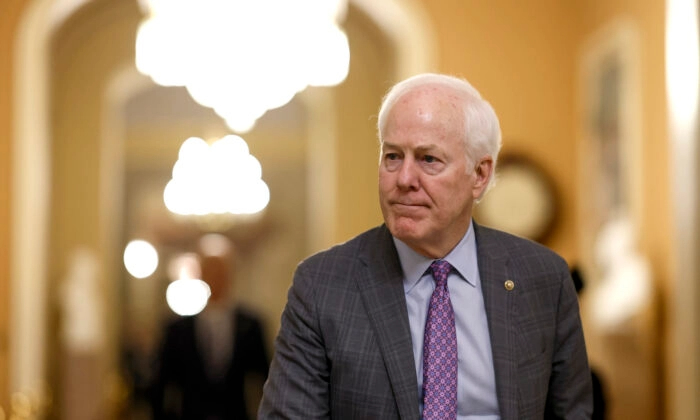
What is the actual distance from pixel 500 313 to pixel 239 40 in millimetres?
5279

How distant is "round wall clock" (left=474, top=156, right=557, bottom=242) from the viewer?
7.27m

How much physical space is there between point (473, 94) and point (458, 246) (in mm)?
407

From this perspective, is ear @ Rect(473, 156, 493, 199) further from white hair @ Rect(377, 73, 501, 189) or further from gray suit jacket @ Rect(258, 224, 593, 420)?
gray suit jacket @ Rect(258, 224, 593, 420)

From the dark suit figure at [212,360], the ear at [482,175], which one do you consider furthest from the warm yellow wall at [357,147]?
the ear at [482,175]

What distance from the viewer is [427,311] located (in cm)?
267

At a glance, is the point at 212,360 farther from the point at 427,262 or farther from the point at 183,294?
the point at 183,294

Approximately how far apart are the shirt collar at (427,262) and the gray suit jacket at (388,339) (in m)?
0.02

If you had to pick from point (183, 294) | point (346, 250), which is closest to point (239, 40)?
point (346, 250)

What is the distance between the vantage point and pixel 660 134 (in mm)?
5758

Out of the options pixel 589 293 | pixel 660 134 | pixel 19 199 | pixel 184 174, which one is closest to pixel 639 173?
pixel 660 134

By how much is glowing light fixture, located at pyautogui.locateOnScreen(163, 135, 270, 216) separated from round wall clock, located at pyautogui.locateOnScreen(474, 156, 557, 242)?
8.22m

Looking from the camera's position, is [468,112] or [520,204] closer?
[468,112]

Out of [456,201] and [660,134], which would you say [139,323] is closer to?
[660,134]

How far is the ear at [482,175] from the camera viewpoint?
2730mm
